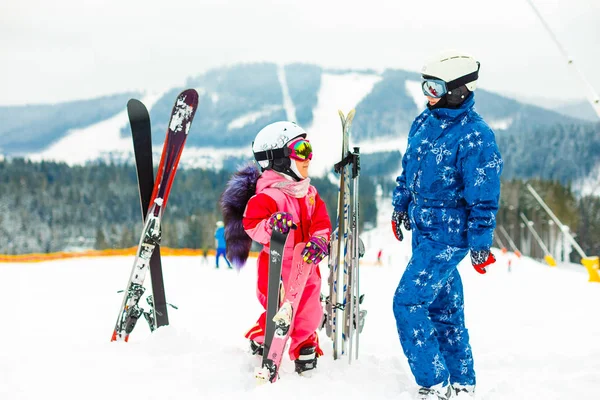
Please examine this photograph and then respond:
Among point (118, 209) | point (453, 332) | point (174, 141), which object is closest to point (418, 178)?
point (453, 332)

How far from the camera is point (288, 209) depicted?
369 centimetres

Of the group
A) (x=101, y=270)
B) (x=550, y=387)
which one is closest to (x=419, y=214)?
(x=550, y=387)

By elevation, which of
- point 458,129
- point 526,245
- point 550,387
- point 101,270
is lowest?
point 526,245

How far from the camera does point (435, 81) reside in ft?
10.7

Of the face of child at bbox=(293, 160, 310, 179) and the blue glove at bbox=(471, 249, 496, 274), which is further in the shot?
the face of child at bbox=(293, 160, 310, 179)

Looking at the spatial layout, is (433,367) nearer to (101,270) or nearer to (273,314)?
(273,314)

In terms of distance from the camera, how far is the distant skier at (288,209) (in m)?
3.64

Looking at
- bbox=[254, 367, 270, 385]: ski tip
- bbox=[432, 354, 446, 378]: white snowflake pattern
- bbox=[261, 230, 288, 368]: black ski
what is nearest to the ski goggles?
bbox=[261, 230, 288, 368]: black ski

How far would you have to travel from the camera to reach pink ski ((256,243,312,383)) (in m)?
3.47

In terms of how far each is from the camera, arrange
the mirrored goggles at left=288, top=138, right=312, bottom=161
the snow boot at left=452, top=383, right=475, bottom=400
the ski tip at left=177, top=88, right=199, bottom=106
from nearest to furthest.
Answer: the snow boot at left=452, top=383, right=475, bottom=400 → the mirrored goggles at left=288, top=138, right=312, bottom=161 → the ski tip at left=177, top=88, right=199, bottom=106

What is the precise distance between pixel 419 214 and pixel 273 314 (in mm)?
1115

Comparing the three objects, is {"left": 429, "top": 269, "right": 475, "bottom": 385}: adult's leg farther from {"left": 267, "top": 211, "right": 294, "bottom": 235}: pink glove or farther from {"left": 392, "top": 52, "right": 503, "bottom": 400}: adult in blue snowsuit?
{"left": 267, "top": 211, "right": 294, "bottom": 235}: pink glove

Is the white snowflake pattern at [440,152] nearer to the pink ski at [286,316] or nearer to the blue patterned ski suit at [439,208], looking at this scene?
the blue patterned ski suit at [439,208]

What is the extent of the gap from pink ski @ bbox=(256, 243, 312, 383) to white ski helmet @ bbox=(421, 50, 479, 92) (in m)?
1.34
